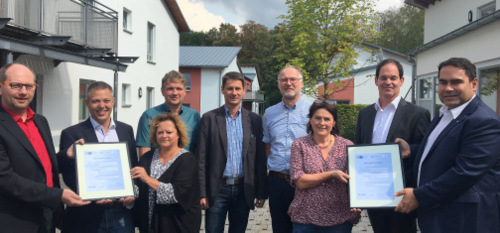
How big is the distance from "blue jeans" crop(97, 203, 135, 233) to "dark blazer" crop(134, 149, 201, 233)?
0.09 m

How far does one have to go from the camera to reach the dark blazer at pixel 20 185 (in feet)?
9.44

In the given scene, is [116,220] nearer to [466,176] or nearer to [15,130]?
[15,130]

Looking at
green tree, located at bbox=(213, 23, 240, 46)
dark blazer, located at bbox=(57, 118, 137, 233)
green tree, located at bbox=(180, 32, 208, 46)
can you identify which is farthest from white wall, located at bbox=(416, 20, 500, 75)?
green tree, located at bbox=(180, 32, 208, 46)

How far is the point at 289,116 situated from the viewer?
435 cm

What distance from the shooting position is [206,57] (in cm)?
3806

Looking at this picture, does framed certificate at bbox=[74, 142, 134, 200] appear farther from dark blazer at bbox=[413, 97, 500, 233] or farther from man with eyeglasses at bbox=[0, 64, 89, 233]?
dark blazer at bbox=[413, 97, 500, 233]

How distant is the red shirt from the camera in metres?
3.10

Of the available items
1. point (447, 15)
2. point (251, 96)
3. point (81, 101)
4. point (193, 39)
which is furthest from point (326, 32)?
point (193, 39)

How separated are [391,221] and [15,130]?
312 centimetres

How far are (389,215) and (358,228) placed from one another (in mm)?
3161

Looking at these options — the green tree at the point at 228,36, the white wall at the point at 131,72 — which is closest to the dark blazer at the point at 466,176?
the white wall at the point at 131,72

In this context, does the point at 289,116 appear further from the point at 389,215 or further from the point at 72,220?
the point at 72,220

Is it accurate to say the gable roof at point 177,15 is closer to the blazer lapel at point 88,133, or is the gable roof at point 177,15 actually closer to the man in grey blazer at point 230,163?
the man in grey blazer at point 230,163

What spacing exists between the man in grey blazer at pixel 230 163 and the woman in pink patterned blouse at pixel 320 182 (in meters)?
0.78
